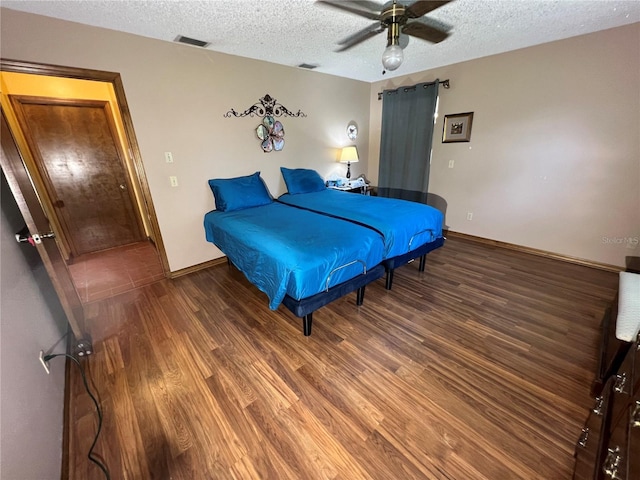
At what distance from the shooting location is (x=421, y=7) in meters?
1.69

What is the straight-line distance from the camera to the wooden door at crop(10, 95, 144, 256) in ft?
10.4

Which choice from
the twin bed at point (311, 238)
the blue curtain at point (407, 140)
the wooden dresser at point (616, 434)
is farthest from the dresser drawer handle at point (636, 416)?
the blue curtain at point (407, 140)

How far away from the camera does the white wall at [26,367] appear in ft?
3.18

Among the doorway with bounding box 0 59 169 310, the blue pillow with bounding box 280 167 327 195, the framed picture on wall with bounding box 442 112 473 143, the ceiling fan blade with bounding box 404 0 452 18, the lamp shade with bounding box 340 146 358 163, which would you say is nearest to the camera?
the ceiling fan blade with bounding box 404 0 452 18

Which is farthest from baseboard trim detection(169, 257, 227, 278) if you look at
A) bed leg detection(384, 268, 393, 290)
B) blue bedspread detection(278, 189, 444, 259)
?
bed leg detection(384, 268, 393, 290)

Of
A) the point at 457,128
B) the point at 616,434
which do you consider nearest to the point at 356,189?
the point at 457,128

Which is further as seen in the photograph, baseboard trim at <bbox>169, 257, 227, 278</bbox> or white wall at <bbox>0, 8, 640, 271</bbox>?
baseboard trim at <bbox>169, 257, 227, 278</bbox>

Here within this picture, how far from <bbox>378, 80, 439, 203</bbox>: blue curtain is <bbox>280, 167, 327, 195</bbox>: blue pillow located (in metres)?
1.53

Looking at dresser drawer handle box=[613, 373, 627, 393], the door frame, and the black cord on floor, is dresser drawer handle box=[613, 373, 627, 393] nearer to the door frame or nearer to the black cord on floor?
the black cord on floor

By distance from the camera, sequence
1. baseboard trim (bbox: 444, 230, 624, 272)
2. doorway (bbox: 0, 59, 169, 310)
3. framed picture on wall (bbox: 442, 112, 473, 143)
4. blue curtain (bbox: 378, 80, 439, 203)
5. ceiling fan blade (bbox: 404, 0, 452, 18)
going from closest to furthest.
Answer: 1. ceiling fan blade (bbox: 404, 0, 452, 18)
2. doorway (bbox: 0, 59, 169, 310)
3. baseboard trim (bbox: 444, 230, 624, 272)
4. framed picture on wall (bbox: 442, 112, 473, 143)
5. blue curtain (bbox: 378, 80, 439, 203)

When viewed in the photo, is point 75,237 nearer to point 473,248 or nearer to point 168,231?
point 168,231

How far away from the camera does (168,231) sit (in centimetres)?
292

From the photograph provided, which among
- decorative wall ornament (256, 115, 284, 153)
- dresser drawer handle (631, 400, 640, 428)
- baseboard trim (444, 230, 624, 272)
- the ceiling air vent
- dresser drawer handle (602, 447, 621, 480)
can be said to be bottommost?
baseboard trim (444, 230, 624, 272)

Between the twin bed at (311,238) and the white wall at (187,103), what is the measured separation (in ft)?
1.01
